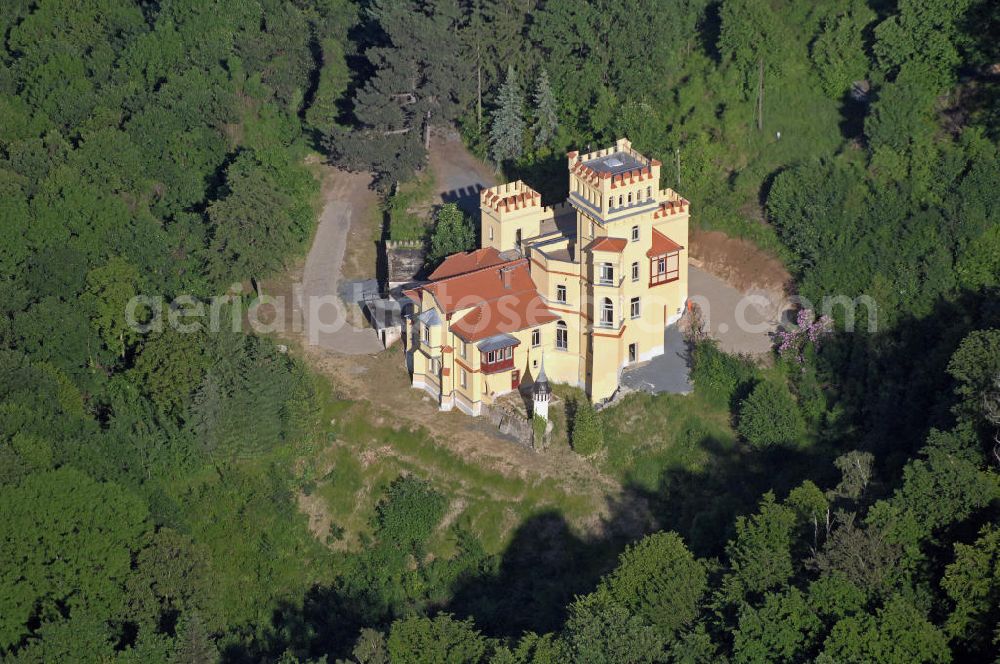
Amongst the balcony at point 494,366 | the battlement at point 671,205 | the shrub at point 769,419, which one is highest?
the battlement at point 671,205

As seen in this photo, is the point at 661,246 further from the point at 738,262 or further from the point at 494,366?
the point at 494,366

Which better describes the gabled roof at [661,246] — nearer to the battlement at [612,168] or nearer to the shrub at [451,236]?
the battlement at [612,168]

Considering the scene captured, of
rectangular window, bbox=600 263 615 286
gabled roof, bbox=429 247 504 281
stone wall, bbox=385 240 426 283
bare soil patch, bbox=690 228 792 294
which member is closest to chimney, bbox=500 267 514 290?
gabled roof, bbox=429 247 504 281

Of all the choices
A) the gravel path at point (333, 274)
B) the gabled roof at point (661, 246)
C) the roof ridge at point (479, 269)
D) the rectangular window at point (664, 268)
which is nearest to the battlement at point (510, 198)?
the roof ridge at point (479, 269)

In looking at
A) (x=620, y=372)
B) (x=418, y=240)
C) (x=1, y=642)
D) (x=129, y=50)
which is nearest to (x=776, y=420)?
(x=620, y=372)

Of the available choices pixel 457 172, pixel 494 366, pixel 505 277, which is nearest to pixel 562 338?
pixel 494 366

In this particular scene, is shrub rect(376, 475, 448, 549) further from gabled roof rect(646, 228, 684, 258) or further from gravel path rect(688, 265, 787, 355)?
gravel path rect(688, 265, 787, 355)

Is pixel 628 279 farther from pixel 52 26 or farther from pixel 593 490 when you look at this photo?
pixel 52 26
